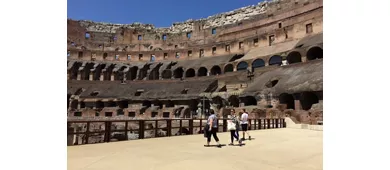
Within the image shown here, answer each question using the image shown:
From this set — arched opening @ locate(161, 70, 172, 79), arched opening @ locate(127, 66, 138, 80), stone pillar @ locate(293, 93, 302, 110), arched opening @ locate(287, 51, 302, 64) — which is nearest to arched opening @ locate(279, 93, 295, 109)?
stone pillar @ locate(293, 93, 302, 110)

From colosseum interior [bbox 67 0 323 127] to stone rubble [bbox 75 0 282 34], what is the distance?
246mm

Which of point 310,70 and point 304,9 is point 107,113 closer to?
point 310,70

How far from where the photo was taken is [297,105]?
23.4 meters

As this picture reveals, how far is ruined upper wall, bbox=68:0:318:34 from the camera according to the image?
50375 millimetres

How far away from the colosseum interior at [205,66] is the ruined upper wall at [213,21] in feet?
0.78

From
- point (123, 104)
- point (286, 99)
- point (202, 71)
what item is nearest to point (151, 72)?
point (202, 71)

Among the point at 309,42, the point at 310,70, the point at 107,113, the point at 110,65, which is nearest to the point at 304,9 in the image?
the point at 309,42

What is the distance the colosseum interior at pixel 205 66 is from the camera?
26359 millimetres

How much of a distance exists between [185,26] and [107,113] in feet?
114

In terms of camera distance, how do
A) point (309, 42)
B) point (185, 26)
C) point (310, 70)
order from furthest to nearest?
point (185, 26) < point (309, 42) < point (310, 70)

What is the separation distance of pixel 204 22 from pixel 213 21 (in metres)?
2.19

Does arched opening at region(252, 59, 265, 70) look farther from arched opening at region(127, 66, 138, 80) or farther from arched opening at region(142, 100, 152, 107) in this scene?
arched opening at region(127, 66, 138, 80)

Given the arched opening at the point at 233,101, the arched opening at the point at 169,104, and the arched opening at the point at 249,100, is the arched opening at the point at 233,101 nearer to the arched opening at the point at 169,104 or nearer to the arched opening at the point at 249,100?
the arched opening at the point at 249,100

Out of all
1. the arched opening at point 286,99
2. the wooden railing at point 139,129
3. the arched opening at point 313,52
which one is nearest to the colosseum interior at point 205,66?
the arched opening at point 286,99
